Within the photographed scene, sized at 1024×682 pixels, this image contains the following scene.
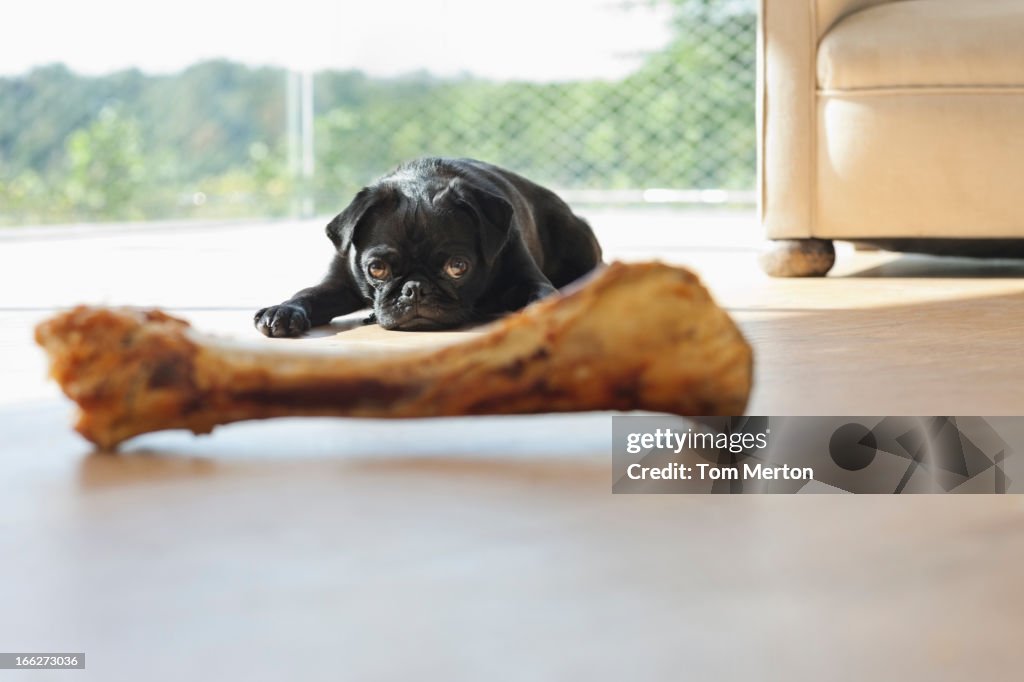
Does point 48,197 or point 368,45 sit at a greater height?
point 368,45

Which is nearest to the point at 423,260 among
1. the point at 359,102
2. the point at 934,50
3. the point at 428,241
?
the point at 428,241

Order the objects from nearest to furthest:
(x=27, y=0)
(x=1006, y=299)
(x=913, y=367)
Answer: (x=913, y=367), (x=1006, y=299), (x=27, y=0)

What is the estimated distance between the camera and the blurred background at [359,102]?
5.53 m

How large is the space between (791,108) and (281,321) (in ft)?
4.90

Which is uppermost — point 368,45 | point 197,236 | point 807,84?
point 368,45

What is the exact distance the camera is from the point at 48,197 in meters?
5.32

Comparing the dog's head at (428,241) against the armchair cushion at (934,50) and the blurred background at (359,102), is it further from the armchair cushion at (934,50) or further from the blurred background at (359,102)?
the blurred background at (359,102)

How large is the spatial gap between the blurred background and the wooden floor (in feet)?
15.1

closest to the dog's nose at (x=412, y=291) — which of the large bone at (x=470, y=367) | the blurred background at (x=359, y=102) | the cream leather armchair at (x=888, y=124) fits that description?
the large bone at (x=470, y=367)

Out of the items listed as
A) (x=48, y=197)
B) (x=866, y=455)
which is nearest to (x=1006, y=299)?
(x=866, y=455)

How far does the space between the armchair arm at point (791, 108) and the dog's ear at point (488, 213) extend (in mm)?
1057

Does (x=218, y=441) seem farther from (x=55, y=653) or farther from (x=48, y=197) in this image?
(x=48, y=197)

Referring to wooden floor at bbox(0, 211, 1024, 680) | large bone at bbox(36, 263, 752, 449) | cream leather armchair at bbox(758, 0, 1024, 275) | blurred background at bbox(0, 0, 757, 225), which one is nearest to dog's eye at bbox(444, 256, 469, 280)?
wooden floor at bbox(0, 211, 1024, 680)

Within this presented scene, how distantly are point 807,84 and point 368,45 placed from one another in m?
4.47
